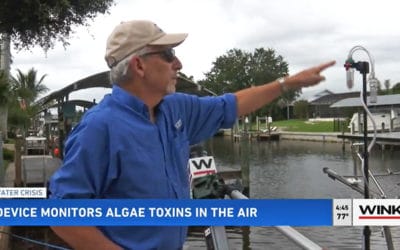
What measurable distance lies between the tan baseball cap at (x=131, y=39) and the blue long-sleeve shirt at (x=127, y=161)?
0.50ft

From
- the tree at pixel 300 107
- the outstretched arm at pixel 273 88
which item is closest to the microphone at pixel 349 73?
the outstretched arm at pixel 273 88

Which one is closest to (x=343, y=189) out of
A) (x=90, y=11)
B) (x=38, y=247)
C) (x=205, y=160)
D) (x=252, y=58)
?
(x=90, y=11)

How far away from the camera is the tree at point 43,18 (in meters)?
17.0

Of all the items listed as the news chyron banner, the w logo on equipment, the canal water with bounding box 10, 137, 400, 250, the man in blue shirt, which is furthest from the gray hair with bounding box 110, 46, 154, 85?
the w logo on equipment

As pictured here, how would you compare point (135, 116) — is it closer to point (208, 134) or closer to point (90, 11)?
point (208, 134)

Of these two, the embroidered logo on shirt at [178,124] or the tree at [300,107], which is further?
the tree at [300,107]

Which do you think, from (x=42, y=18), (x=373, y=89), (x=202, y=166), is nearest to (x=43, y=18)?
(x=42, y=18)

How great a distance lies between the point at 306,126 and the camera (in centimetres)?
7256

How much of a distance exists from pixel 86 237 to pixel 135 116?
52cm

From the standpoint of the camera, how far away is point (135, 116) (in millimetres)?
2445

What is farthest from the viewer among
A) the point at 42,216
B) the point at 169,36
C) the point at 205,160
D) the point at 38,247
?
the point at 38,247

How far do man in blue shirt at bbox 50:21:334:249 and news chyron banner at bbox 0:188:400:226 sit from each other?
0.13 feet

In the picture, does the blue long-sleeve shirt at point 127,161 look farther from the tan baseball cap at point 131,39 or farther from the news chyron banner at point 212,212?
the tan baseball cap at point 131,39

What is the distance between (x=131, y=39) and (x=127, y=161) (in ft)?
1.69
